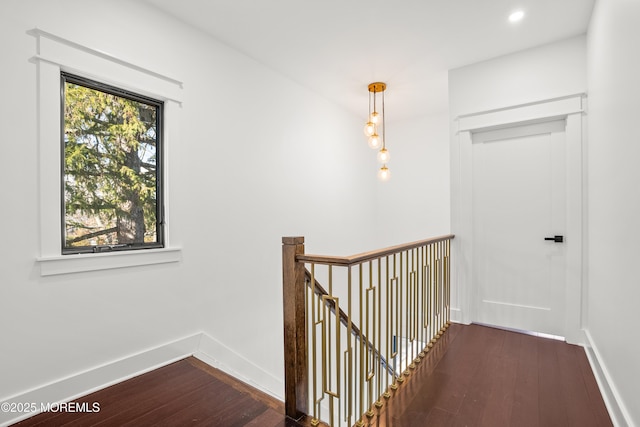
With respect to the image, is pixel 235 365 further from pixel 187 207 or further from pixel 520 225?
pixel 520 225

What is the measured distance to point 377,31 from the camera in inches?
109

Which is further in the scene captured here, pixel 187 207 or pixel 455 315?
pixel 455 315

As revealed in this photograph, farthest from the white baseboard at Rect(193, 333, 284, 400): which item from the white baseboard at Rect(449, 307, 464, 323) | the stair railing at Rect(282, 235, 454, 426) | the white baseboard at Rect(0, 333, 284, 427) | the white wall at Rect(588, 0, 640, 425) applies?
the white wall at Rect(588, 0, 640, 425)

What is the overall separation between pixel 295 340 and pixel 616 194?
6.80ft

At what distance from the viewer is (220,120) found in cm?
293

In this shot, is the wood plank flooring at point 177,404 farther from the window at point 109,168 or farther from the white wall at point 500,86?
the white wall at point 500,86

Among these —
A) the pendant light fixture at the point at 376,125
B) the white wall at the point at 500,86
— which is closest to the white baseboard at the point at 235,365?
the white wall at the point at 500,86

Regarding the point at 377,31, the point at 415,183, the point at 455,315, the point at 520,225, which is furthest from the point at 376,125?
the point at 455,315

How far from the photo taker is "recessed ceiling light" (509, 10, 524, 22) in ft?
8.29

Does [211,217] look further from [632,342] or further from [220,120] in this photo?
[632,342]

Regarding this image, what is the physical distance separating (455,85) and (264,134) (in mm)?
2197

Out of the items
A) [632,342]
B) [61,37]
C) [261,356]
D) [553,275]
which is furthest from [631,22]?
[261,356]

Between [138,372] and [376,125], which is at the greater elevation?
[376,125]

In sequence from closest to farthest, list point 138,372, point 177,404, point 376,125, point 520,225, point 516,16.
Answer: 1. point 177,404
2. point 138,372
3. point 516,16
4. point 520,225
5. point 376,125
